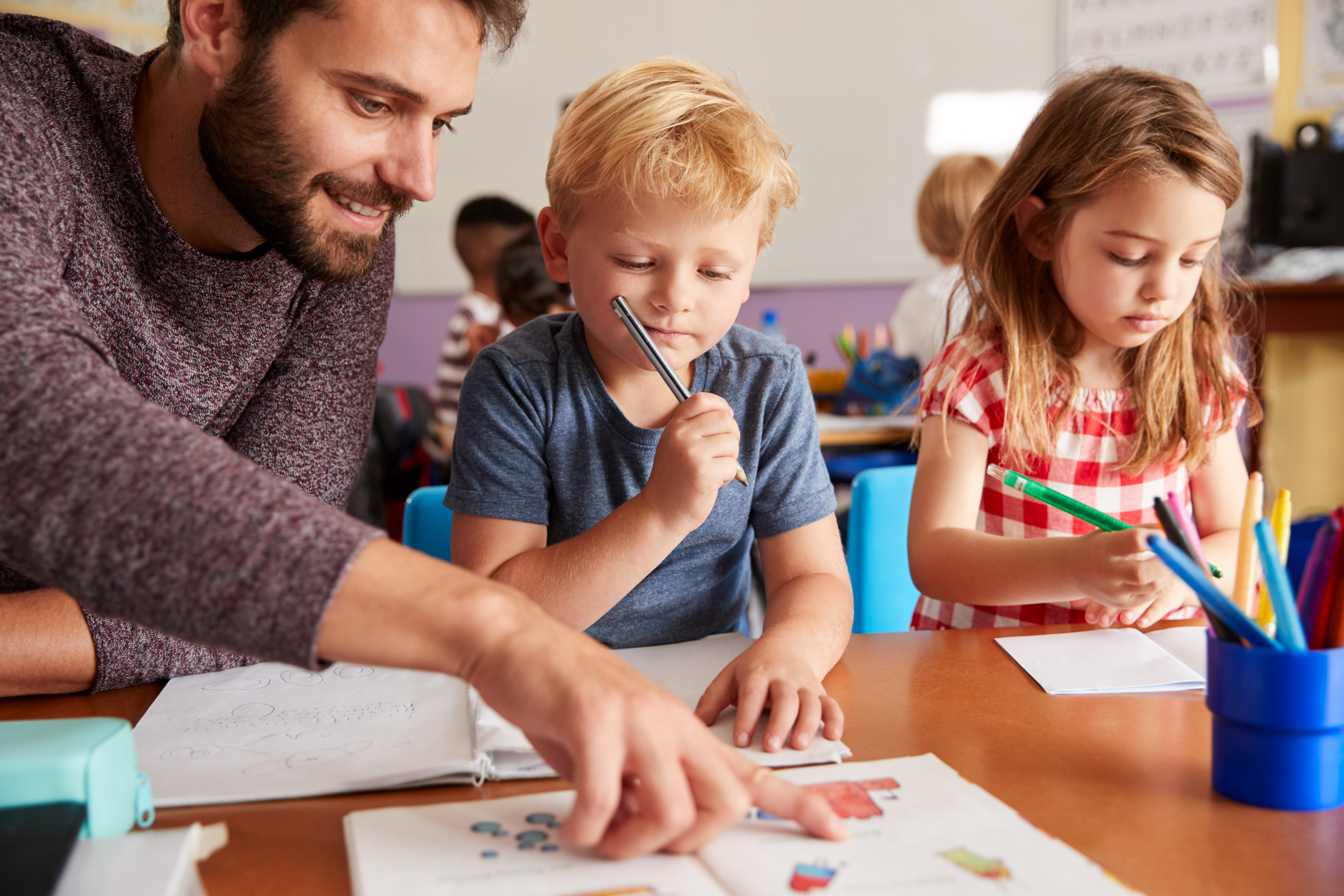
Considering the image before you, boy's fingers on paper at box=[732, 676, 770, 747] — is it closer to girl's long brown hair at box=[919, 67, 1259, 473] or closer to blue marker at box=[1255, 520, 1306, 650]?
blue marker at box=[1255, 520, 1306, 650]

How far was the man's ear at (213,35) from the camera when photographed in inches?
35.5

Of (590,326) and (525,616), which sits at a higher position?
(590,326)

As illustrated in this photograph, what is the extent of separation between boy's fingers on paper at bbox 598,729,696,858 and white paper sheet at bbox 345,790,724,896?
2 cm

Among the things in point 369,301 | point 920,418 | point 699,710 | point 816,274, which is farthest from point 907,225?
point 699,710

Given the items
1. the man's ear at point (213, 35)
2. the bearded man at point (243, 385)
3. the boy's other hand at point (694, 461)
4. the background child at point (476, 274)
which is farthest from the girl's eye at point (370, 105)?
the background child at point (476, 274)

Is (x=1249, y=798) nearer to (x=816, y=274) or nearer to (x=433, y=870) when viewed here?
(x=433, y=870)

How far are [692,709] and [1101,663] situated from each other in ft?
1.06

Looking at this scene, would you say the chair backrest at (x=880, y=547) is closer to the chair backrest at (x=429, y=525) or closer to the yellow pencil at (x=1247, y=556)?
the chair backrest at (x=429, y=525)

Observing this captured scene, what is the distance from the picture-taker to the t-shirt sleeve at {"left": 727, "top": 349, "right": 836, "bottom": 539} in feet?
3.29

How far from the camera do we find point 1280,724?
55cm

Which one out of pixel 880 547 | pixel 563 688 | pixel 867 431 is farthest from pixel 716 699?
pixel 867 431

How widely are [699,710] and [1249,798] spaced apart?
33cm

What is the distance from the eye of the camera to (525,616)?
0.49 metres

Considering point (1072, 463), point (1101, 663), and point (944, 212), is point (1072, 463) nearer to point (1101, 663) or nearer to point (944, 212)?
point (1101, 663)
